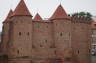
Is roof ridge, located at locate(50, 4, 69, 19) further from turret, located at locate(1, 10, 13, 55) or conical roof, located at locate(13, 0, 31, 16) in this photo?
turret, located at locate(1, 10, 13, 55)

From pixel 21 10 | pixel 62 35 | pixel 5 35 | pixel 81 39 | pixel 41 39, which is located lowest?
pixel 81 39

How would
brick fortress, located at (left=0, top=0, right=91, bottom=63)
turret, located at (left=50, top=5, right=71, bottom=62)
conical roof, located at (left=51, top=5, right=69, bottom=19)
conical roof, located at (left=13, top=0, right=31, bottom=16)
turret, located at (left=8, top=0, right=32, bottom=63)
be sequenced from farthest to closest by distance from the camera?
conical roof, located at (left=51, top=5, right=69, bottom=19) → turret, located at (left=50, top=5, right=71, bottom=62) → conical roof, located at (left=13, top=0, right=31, bottom=16) → brick fortress, located at (left=0, top=0, right=91, bottom=63) → turret, located at (left=8, top=0, right=32, bottom=63)

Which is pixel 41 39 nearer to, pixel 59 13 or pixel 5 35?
pixel 59 13

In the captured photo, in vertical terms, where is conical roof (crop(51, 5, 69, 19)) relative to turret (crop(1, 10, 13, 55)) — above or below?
above

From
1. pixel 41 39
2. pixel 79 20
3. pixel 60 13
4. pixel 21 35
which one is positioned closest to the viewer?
pixel 21 35

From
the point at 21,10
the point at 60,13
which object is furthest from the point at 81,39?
the point at 21,10

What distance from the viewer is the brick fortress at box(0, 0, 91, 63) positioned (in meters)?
41.7

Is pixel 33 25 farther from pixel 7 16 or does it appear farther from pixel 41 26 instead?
pixel 7 16

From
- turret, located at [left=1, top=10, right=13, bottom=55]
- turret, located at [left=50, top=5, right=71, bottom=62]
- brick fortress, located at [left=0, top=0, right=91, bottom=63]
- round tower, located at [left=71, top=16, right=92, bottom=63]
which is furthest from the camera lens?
round tower, located at [left=71, top=16, right=92, bottom=63]

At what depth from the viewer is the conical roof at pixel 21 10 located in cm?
4228

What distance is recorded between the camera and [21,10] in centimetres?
4269

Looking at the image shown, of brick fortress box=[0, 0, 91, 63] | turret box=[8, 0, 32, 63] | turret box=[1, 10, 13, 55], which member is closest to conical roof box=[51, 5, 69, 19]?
brick fortress box=[0, 0, 91, 63]

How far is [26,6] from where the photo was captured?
4353 centimetres

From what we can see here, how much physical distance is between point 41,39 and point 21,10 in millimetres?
6078
